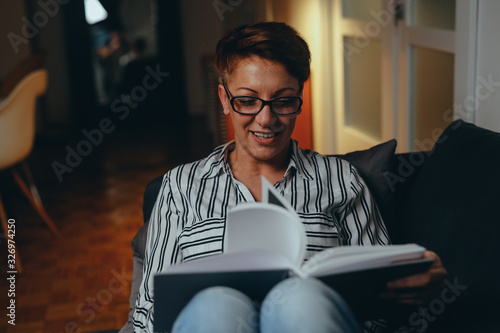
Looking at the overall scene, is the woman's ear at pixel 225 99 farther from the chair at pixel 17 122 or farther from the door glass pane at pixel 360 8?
the chair at pixel 17 122

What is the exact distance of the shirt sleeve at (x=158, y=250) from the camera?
127 centimetres

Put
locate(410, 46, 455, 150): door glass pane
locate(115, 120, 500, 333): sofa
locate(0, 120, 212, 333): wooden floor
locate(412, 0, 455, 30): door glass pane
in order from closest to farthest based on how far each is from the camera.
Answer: locate(115, 120, 500, 333): sofa, locate(412, 0, 455, 30): door glass pane, locate(410, 46, 455, 150): door glass pane, locate(0, 120, 212, 333): wooden floor

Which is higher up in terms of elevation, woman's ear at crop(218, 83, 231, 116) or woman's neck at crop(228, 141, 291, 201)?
woman's ear at crop(218, 83, 231, 116)

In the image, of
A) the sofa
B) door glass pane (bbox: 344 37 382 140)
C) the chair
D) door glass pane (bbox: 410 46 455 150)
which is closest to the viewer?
the sofa

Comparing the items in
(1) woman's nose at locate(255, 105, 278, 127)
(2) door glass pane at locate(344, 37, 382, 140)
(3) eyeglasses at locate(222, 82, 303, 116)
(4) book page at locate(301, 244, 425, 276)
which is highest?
(3) eyeglasses at locate(222, 82, 303, 116)

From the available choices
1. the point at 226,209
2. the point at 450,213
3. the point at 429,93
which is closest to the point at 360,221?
the point at 450,213

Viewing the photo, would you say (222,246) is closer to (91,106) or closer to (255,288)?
(255,288)

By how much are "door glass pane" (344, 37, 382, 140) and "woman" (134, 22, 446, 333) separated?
5.64 feet

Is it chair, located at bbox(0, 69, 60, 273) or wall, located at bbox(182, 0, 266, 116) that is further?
wall, located at bbox(182, 0, 266, 116)

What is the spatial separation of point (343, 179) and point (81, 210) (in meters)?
2.69

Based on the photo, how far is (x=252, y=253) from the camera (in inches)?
38.3

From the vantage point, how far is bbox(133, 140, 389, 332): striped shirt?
1.29 meters

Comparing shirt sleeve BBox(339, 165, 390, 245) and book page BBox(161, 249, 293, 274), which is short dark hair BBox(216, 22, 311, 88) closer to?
shirt sleeve BBox(339, 165, 390, 245)

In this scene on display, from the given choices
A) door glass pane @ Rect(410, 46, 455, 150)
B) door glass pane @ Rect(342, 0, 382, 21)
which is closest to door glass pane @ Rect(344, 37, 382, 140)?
door glass pane @ Rect(342, 0, 382, 21)
